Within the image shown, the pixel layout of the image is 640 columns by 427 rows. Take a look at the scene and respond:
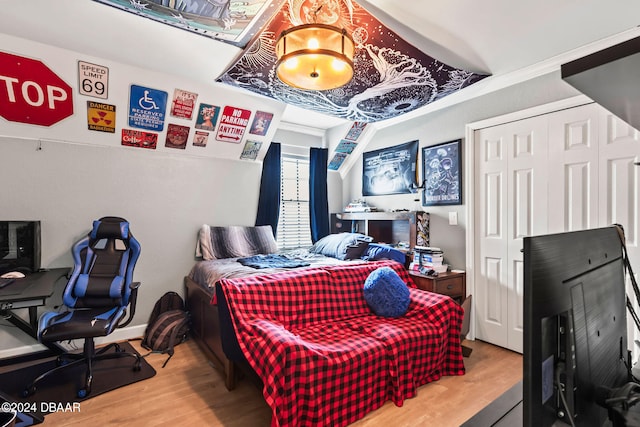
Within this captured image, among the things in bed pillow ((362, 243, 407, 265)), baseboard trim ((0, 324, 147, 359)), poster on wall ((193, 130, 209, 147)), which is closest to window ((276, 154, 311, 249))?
poster on wall ((193, 130, 209, 147))

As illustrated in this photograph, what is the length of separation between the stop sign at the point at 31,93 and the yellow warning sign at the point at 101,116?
15 centimetres

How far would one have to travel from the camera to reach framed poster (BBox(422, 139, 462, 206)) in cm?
322

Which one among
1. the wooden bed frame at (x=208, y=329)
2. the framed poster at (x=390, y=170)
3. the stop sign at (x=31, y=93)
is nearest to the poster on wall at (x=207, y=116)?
the stop sign at (x=31, y=93)

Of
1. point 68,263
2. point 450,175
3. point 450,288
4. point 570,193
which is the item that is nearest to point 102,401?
point 68,263

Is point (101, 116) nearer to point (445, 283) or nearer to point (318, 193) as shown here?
point (318, 193)

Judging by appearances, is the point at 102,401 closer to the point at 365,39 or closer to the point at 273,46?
the point at 273,46

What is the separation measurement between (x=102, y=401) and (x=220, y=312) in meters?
0.95

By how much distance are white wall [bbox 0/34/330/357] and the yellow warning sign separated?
0.05 meters

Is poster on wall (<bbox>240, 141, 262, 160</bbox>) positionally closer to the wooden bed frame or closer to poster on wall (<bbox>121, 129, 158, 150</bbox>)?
poster on wall (<bbox>121, 129, 158, 150</bbox>)

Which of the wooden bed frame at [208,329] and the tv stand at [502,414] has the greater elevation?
the tv stand at [502,414]

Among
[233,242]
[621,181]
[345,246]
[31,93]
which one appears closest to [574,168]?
[621,181]

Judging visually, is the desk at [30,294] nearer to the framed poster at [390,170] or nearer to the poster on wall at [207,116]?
the poster on wall at [207,116]

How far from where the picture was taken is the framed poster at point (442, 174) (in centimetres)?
322

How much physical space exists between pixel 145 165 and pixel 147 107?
63 cm
